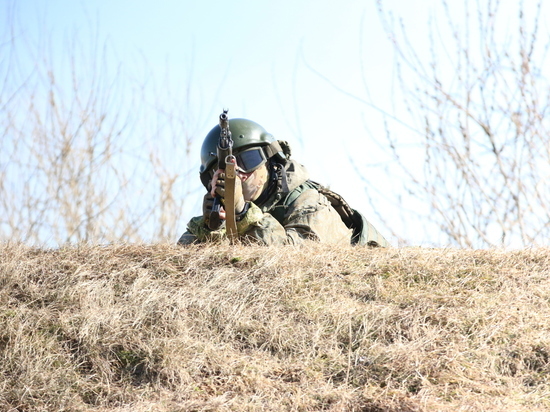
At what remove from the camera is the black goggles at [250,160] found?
19.3 ft

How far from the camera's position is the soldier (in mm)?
5336

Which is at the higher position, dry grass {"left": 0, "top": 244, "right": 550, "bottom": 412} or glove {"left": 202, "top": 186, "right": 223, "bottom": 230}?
glove {"left": 202, "top": 186, "right": 223, "bottom": 230}

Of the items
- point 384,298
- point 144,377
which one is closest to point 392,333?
point 384,298

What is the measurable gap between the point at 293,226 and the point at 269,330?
1.75m

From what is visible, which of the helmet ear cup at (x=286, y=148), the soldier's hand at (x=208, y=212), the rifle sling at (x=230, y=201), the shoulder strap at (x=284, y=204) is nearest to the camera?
the rifle sling at (x=230, y=201)

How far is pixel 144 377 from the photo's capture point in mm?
3689

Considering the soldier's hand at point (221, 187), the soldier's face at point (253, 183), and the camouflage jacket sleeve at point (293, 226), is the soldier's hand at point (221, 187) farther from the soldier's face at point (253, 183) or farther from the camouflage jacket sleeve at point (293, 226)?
the soldier's face at point (253, 183)

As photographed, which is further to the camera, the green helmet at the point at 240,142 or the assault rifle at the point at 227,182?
the green helmet at the point at 240,142

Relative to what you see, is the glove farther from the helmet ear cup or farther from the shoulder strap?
the helmet ear cup

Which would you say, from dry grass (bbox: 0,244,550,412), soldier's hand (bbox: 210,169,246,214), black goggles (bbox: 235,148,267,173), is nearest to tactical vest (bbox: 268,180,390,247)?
black goggles (bbox: 235,148,267,173)

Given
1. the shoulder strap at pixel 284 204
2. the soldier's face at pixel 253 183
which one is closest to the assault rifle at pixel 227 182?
the soldier's face at pixel 253 183

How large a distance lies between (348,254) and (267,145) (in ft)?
4.76

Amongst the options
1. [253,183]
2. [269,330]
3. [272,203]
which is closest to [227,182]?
[253,183]

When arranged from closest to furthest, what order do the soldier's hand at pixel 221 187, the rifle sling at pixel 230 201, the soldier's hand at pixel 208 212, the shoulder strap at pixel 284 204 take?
the rifle sling at pixel 230 201 < the soldier's hand at pixel 221 187 < the soldier's hand at pixel 208 212 < the shoulder strap at pixel 284 204
